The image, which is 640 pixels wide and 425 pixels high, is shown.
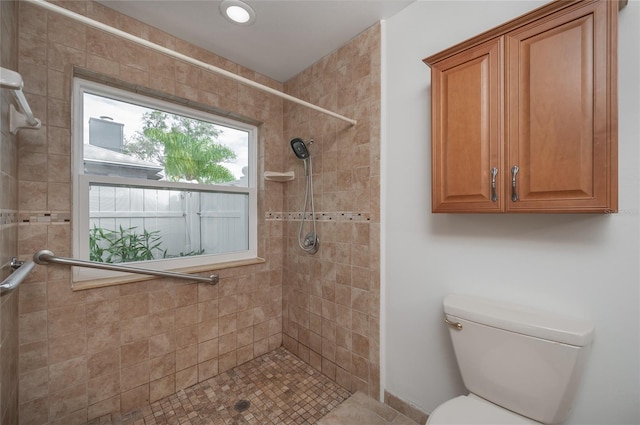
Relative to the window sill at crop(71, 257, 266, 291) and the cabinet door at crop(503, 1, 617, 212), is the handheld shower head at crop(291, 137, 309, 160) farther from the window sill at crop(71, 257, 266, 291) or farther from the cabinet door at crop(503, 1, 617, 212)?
the cabinet door at crop(503, 1, 617, 212)

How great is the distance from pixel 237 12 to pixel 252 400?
232 centimetres

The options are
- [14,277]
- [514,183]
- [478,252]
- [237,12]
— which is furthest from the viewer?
[237,12]

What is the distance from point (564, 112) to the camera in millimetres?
915

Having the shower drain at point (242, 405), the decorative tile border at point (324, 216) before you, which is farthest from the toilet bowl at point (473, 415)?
the shower drain at point (242, 405)

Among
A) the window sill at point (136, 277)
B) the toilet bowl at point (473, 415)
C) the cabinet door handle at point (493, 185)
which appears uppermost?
the cabinet door handle at point (493, 185)

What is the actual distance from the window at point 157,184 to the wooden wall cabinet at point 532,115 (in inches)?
62.1

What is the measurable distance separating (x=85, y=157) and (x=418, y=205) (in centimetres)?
195

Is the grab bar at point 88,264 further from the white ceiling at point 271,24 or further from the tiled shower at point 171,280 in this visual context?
the white ceiling at point 271,24

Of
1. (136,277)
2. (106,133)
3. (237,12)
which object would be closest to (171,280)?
(136,277)

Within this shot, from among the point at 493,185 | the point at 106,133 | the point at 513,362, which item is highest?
the point at 106,133

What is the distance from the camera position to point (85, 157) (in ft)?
5.17

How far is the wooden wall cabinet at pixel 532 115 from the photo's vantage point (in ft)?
2.80

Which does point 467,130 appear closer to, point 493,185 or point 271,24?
point 493,185

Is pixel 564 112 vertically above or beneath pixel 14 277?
above
